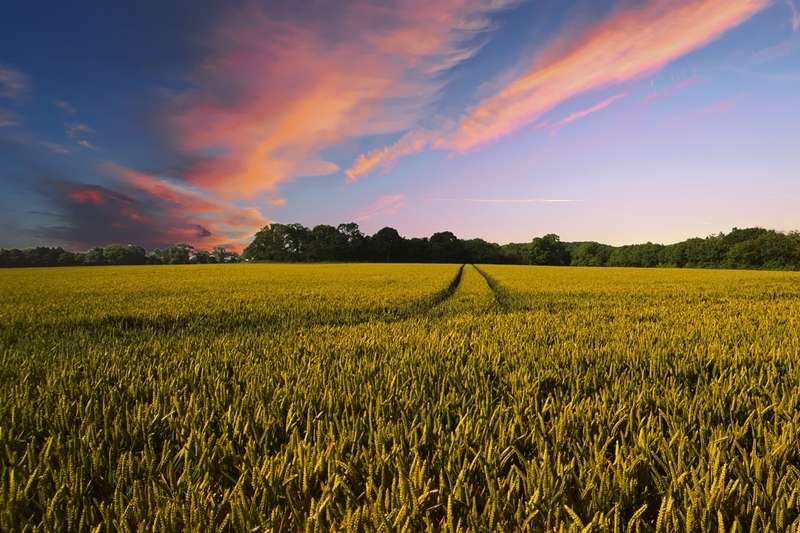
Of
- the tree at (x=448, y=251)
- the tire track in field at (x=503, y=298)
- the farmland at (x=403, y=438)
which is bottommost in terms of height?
the tire track in field at (x=503, y=298)

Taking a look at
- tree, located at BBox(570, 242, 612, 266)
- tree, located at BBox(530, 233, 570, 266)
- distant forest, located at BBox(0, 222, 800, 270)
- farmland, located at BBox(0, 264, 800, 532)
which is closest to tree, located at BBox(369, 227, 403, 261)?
distant forest, located at BBox(0, 222, 800, 270)

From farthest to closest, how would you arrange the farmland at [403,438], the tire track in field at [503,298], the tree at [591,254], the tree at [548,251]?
the tree at [591,254]
the tree at [548,251]
the tire track in field at [503,298]
the farmland at [403,438]

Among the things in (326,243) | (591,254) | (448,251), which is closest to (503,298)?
(448,251)

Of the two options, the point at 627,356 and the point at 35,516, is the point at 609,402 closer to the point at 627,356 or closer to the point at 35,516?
the point at 627,356

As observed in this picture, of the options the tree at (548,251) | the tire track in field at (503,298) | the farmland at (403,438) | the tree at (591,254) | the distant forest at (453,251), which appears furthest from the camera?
the tree at (591,254)

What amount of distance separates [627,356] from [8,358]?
287 inches

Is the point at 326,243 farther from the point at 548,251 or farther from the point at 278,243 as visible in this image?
the point at 548,251

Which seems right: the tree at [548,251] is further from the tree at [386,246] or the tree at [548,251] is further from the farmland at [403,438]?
the farmland at [403,438]

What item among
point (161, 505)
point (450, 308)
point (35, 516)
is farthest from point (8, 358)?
point (450, 308)

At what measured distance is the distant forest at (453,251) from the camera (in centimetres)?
9825

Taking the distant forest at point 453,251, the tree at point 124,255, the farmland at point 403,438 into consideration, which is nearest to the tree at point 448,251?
the distant forest at point 453,251

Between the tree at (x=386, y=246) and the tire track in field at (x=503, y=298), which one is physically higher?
the tree at (x=386, y=246)

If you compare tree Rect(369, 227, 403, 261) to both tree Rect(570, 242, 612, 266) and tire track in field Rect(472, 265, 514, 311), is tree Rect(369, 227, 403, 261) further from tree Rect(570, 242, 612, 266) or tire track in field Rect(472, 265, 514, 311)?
Result: tire track in field Rect(472, 265, 514, 311)

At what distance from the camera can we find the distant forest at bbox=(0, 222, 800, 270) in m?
98.2
